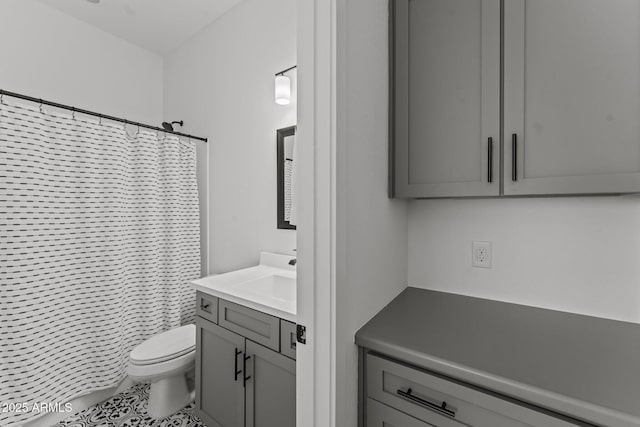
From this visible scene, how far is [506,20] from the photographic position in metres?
0.98

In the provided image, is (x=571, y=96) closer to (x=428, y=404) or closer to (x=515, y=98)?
(x=515, y=98)

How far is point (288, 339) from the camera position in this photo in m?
1.23

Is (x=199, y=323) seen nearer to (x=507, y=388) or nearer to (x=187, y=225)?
(x=187, y=225)

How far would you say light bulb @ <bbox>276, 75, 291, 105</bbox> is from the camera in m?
1.93

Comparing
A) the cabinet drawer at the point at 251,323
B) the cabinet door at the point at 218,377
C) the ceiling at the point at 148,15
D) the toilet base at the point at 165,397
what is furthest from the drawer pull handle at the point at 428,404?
the ceiling at the point at 148,15

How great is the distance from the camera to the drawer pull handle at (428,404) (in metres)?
0.80

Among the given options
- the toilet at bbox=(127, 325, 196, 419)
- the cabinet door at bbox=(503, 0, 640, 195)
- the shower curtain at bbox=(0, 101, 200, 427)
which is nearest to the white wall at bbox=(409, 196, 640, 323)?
the cabinet door at bbox=(503, 0, 640, 195)

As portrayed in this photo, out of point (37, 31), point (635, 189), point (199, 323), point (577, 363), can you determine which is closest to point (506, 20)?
point (635, 189)

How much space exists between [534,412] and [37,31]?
3649 millimetres

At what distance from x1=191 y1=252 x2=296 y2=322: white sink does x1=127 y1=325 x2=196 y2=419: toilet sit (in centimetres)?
51

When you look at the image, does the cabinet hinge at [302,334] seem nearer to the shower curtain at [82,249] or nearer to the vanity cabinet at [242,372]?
the vanity cabinet at [242,372]

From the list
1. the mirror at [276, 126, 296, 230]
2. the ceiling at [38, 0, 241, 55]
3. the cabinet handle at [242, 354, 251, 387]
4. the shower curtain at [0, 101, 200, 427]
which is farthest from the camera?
the ceiling at [38, 0, 241, 55]

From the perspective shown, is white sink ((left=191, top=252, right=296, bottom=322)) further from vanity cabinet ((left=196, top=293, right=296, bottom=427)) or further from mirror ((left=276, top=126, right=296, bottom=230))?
mirror ((left=276, top=126, right=296, bottom=230))

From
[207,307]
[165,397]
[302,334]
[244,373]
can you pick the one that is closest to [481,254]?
[302,334]
